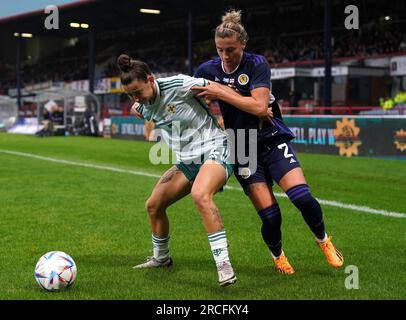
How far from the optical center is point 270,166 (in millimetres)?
5758

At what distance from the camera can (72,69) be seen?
6144 centimetres

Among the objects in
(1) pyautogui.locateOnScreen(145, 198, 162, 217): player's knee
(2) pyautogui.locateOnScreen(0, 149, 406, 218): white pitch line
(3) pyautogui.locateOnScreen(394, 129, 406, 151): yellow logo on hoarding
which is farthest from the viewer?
(3) pyautogui.locateOnScreen(394, 129, 406, 151): yellow logo on hoarding

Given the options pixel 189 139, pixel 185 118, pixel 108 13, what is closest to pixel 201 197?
pixel 189 139

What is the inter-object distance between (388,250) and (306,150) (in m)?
15.2

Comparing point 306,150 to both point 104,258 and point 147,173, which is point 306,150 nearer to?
point 147,173

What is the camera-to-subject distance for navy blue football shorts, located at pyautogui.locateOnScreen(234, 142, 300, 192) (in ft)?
18.8

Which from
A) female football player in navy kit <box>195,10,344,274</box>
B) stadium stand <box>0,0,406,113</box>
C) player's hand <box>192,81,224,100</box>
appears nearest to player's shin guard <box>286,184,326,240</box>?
female football player in navy kit <box>195,10,344,274</box>

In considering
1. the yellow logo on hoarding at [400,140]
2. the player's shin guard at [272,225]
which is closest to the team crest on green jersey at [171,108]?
the player's shin guard at [272,225]

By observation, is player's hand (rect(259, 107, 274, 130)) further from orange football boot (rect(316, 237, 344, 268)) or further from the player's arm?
orange football boot (rect(316, 237, 344, 268))

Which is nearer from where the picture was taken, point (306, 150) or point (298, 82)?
point (306, 150)

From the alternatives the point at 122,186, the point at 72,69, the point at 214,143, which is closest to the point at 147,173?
the point at 122,186

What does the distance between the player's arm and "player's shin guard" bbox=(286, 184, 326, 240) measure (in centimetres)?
72

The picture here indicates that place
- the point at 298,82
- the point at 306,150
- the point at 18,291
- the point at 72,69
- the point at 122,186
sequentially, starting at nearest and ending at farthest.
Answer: the point at 18,291 < the point at 122,186 < the point at 306,150 < the point at 298,82 < the point at 72,69

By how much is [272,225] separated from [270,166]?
497mm
